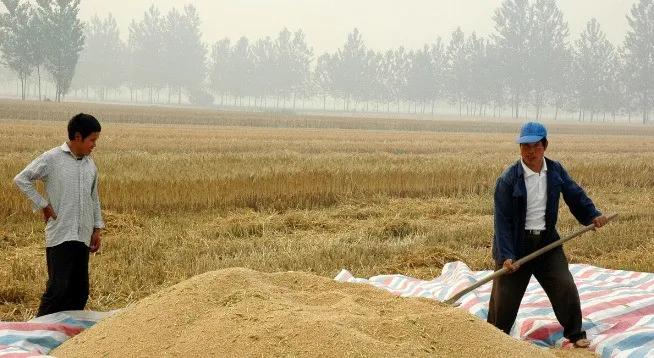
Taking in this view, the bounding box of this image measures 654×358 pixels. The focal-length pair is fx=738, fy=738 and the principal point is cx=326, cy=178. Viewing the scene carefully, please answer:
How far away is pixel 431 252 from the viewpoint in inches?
316

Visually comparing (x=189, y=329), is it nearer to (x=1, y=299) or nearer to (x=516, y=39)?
(x=1, y=299)

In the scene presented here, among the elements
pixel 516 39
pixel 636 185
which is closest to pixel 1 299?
pixel 636 185

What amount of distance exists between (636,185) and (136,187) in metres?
9.85

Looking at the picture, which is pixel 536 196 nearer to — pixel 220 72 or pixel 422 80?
pixel 422 80

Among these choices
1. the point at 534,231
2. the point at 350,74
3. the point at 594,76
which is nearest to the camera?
the point at 534,231

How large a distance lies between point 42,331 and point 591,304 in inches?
158

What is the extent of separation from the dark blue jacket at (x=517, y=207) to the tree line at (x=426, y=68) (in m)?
68.3

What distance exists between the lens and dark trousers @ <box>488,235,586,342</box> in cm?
502

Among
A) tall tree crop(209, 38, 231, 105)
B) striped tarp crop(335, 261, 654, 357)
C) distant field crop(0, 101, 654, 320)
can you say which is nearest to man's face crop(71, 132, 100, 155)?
distant field crop(0, 101, 654, 320)

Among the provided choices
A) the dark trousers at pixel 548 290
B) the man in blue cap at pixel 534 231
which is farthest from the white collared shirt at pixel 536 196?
the dark trousers at pixel 548 290

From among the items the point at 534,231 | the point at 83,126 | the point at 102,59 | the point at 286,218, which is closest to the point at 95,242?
the point at 83,126

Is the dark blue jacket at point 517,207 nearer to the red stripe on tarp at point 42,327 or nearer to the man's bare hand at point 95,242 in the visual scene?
the man's bare hand at point 95,242

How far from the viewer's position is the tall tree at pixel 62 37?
178ft

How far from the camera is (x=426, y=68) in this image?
90.5m
